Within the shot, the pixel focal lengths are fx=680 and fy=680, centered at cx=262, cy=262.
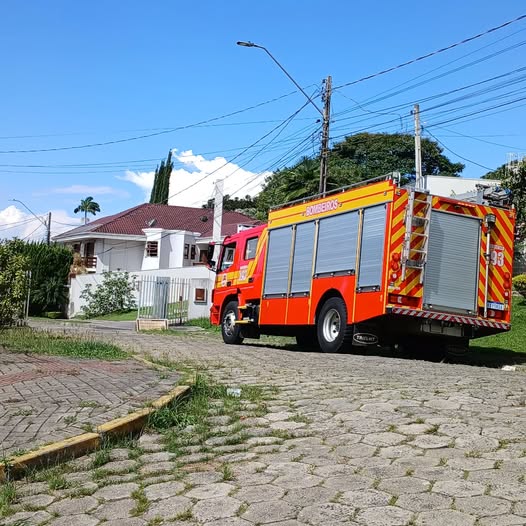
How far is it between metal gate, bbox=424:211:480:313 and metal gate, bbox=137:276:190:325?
17.4m

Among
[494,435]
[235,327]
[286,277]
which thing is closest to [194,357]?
[286,277]

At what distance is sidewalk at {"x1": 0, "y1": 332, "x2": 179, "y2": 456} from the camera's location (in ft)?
18.2

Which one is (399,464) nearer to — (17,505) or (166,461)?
(166,461)

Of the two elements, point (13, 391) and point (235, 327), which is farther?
point (235, 327)

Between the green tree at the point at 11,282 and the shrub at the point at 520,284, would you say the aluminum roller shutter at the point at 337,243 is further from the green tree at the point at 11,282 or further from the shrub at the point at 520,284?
the shrub at the point at 520,284

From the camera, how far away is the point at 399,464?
4695 mm

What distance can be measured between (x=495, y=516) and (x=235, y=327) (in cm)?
1409

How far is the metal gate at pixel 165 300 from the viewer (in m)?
28.5

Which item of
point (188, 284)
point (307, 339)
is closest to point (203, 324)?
point (188, 284)

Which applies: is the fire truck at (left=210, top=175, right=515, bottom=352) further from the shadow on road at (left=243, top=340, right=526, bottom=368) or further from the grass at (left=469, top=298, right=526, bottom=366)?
the grass at (left=469, top=298, right=526, bottom=366)

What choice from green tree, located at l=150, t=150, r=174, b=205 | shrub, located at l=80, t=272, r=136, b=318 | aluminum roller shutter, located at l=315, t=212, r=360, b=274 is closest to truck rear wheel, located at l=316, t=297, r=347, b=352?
aluminum roller shutter, located at l=315, t=212, r=360, b=274

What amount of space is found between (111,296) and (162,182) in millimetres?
30620

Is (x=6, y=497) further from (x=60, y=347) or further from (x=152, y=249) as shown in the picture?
(x=152, y=249)

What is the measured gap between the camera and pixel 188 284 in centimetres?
3119
